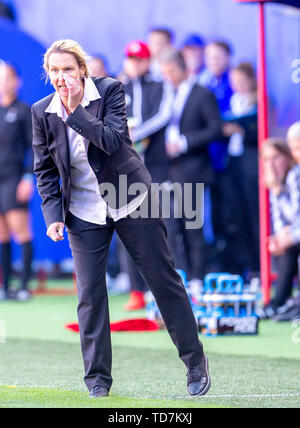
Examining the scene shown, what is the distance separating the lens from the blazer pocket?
17.8ft

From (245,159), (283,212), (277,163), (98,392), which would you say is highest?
(277,163)

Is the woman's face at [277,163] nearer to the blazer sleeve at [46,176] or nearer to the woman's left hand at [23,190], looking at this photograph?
the woman's left hand at [23,190]

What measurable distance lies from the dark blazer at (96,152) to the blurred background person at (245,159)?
5.94 metres

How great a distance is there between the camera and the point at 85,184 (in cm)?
551

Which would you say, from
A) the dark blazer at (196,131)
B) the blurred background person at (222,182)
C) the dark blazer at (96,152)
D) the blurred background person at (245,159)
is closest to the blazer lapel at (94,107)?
the dark blazer at (96,152)

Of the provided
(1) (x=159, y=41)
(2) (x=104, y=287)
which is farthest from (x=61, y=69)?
(1) (x=159, y=41)

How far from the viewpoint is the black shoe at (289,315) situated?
8.94 m

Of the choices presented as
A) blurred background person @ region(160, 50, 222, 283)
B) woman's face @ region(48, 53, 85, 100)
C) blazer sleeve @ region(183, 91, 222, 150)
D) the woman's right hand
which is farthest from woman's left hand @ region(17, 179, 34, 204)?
woman's face @ region(48, 53, 85, 100)

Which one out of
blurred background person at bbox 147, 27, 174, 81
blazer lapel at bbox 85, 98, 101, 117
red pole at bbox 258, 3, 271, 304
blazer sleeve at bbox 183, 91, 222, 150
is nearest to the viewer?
blazer lapel at bbox 85, 98, 101, 117

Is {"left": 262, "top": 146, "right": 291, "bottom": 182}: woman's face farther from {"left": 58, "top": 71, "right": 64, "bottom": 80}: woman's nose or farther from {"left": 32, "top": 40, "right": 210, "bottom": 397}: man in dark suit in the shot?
{"left": 58, "top": 71, "right": 64, "bottom": 80}: woman's nose

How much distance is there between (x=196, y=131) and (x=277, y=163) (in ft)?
5.79

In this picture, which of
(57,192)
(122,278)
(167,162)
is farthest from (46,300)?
(57,192)

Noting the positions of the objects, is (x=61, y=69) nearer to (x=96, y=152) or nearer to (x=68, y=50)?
(x=68, y=50)
